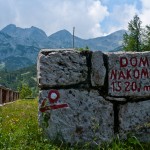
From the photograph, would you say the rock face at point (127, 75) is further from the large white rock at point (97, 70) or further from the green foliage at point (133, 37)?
the green foliage at point (133, 37)

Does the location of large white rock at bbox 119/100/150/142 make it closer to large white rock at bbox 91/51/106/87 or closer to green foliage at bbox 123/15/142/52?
large white rock at bbox 91/51/106/87

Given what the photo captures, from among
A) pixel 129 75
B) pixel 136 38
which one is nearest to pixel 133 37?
pixel 136 38

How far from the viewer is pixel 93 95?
712cm

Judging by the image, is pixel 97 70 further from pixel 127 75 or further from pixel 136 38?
pixel 136 38

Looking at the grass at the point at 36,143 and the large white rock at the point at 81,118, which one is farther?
the large white rock at the point at 81,118

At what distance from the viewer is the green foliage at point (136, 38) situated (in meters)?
77.8

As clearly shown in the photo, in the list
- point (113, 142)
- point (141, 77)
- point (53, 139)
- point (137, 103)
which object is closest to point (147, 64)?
point (141, 77)

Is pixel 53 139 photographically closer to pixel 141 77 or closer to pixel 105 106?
pixel 105 106

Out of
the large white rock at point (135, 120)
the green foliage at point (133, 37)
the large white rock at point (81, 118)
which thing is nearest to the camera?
the large white rock at point (81, 118)

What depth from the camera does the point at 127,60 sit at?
7.25 m

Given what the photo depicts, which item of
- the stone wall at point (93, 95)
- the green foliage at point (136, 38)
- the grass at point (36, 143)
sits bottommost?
the grass at point (36, 143)

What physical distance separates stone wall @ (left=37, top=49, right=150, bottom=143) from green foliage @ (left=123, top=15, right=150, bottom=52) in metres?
70.4

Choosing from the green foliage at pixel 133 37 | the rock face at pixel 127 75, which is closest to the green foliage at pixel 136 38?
the green foliage at pixel 133 37

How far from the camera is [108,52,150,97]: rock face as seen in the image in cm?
720
